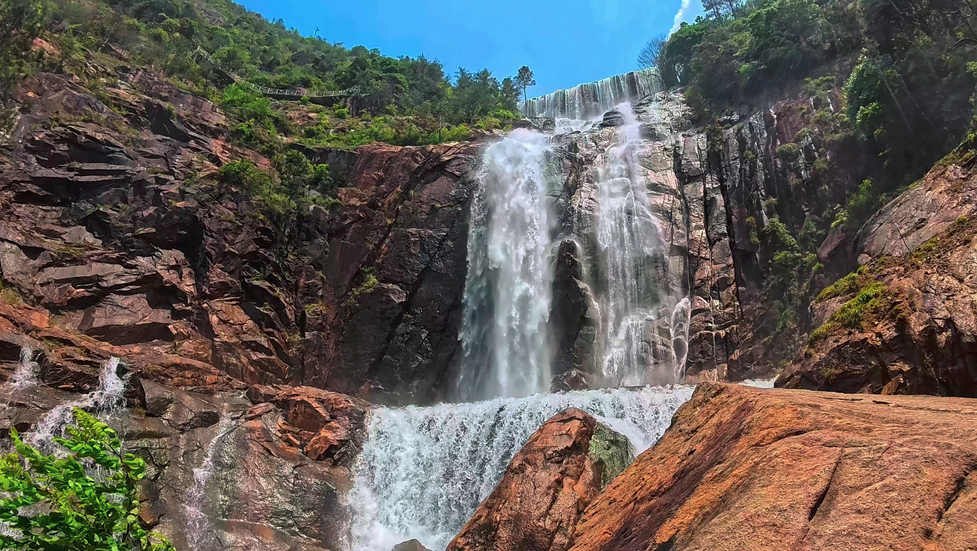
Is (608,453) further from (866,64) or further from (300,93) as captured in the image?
(300,93)

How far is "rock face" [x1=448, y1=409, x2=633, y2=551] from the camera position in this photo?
7113 millimetres

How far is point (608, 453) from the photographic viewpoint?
28.5 feet

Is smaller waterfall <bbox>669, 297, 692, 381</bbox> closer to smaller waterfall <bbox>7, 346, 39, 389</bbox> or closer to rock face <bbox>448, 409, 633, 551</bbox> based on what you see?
rock face <bbox>448, 409, 633, 551</bbox>

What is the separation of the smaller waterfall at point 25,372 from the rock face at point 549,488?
45.8 feet

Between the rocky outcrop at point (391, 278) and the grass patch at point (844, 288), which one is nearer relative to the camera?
the grass patch at point (844, 288)

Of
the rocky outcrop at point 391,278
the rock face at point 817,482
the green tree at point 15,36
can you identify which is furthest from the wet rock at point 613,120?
the rock face at point 817,482

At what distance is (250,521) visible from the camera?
1530cm

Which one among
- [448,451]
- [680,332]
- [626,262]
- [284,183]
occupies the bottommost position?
[448,451]

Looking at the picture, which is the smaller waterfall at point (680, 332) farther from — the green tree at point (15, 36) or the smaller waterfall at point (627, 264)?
the green tree at point (15, 36)

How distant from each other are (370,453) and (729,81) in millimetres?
29643

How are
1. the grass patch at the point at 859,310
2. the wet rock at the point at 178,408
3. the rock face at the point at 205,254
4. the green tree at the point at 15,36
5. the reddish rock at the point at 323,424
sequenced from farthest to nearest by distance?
1. the green tree at the point at 15,36
2. the rock face at the point at 205,254
3. the reddish rock at the point at 323,424
4. the wet rock at the point at 178,408
5. the grass patch at the point at 859,310

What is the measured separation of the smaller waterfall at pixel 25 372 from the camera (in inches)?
615

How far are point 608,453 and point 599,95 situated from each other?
47.4 meters

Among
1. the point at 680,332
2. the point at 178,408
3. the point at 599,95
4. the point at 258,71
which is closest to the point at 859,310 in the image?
the point at 680,332
